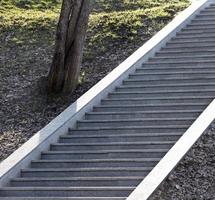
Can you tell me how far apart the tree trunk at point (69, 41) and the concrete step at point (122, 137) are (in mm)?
2014

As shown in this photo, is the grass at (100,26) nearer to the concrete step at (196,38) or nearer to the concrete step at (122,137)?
the concrete step at (196,38)

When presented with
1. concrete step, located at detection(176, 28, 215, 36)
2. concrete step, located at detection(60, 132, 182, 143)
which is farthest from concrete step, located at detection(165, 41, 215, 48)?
concrete step, located at detection(60, 132, 182, 143)

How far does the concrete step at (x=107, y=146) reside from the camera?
980cm

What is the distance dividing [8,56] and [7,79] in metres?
1.43

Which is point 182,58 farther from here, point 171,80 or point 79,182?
point 79,182

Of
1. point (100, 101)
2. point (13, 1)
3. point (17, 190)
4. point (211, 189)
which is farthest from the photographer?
point (13, 1)

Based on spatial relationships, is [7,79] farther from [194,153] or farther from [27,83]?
[194,153]

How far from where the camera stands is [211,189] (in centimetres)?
785

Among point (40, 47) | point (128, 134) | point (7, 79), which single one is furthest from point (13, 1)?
point (128, 134)

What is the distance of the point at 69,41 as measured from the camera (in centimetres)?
1259

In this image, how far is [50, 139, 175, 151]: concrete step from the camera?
980 centimetres

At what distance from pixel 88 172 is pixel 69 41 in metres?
3.87

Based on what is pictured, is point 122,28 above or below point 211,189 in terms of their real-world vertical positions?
above

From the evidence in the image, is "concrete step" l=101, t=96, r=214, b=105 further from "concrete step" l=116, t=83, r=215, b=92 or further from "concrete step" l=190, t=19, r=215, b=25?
"concrete step" l=190, t=19, r=215, b=25
